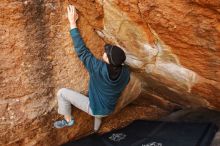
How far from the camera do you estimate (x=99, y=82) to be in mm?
3268

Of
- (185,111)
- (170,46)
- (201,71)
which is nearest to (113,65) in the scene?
(170,46)

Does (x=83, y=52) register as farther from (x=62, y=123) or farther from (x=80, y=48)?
(x=62, y=123)

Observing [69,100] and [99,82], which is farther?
[69,100]

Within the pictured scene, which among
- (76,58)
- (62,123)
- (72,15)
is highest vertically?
(72,15)

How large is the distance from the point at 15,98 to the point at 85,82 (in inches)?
27.2

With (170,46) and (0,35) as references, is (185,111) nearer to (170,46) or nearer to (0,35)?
(170,46)

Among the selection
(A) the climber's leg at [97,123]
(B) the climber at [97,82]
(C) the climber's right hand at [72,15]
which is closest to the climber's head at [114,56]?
(B) the climber at [97,82]

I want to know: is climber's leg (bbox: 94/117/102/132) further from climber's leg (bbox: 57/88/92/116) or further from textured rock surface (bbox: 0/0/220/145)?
climber's leg (bbox: 57/88/92/116)

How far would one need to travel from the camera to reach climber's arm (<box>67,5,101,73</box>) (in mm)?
3303

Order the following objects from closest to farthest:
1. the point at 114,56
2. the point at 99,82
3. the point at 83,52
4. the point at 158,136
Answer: the point at 114,56 → the point at 99,82 → the point at 83,52 → the point at 158,136

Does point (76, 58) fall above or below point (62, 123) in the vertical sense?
above

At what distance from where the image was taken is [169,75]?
345cm

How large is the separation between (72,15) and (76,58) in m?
0.43

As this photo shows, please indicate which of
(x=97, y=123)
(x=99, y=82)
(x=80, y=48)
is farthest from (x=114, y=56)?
(x=97, y=123)
